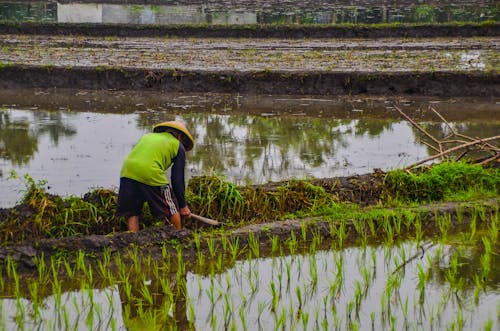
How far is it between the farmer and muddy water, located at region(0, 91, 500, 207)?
3.49 feet

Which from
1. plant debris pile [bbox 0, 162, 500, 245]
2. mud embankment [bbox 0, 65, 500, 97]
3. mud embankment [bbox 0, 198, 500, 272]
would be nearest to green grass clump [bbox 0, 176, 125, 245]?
plant debris pile [bbox 0, 162, 500, 245]

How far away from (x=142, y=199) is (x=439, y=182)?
6.89ft

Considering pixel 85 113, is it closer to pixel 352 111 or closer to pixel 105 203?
pixel 352 111

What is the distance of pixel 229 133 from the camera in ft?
25.5

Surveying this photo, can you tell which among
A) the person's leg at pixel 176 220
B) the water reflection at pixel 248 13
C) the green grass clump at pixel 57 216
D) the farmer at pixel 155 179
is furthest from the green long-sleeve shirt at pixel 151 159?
the water reflection at pixel 248 13

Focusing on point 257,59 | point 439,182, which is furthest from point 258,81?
point 439,182

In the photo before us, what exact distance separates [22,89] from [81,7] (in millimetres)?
10866

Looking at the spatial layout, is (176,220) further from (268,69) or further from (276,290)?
(268,69)

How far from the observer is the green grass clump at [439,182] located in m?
5.72

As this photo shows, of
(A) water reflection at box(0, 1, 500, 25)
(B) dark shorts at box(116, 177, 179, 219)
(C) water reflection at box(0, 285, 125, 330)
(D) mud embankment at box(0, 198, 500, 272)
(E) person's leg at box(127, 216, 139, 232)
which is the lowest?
(C) water reflection at box(0, 285, 125, 330)

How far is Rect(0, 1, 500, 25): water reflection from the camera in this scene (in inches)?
698

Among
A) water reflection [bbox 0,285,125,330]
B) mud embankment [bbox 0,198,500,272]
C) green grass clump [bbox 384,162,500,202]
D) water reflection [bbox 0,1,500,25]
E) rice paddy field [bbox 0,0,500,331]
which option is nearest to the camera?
water reflection [bbox 0,285,125,330]

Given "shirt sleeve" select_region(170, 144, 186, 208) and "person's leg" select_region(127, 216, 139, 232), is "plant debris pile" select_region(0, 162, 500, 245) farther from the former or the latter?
"shirt sleeve" select_region(170, 144, 186, 208)

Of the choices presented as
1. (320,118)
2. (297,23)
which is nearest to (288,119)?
(320,118)
